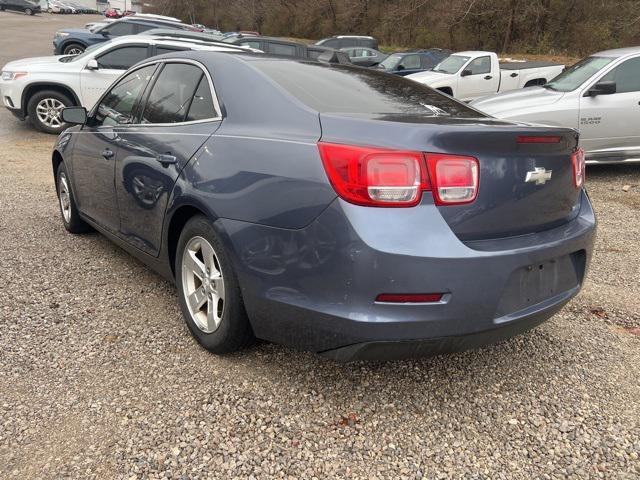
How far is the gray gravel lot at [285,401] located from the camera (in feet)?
7.25

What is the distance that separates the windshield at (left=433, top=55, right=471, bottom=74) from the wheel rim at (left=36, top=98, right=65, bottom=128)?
341 inches

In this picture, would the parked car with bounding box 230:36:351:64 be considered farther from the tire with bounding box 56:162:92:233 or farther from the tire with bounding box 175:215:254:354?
the tire with bounding box 175:215:254:354

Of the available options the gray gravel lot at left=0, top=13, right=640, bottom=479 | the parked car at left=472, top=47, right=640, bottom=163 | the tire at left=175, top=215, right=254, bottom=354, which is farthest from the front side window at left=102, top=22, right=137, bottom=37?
the tire at left=175, top=215, right=254, bottom=354

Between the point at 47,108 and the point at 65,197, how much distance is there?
18.5 ft

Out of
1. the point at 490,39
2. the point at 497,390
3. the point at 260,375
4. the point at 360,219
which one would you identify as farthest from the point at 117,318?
the point at 490,39

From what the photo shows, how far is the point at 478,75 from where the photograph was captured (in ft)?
43.6

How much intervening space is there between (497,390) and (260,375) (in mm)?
Answer: 1180

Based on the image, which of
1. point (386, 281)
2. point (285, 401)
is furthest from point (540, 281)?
point (285, 401)

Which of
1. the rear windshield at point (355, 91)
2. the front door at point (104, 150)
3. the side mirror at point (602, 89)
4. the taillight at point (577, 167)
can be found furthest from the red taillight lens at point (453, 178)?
the side mirror at point (602, 89)

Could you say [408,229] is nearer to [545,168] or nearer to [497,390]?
[545,168]

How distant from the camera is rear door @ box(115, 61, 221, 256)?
2.99 meters

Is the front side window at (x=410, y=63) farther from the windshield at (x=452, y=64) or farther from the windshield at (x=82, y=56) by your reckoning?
the windshield at (x=82, y=56)

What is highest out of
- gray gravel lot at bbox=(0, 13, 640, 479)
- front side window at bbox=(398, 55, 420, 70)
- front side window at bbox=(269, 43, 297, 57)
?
front side window at bbox=(269, 43, 297, 57)

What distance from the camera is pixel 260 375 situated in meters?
2.76
